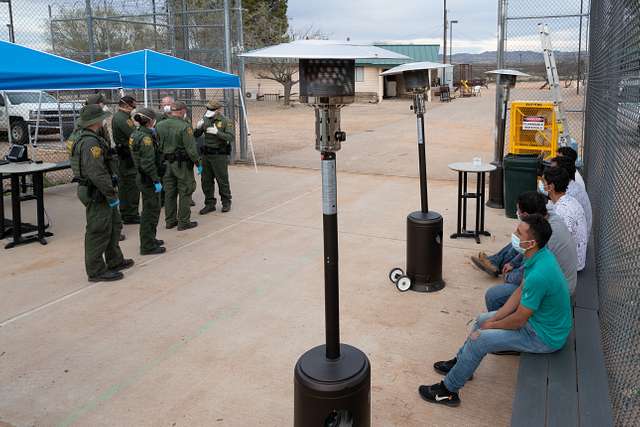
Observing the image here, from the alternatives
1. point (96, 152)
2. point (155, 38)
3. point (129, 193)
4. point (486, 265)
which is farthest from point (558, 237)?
point (155, 38)

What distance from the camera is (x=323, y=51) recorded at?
2512 mm

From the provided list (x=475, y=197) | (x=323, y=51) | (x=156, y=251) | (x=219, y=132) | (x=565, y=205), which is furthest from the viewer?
(x=219, y=132)

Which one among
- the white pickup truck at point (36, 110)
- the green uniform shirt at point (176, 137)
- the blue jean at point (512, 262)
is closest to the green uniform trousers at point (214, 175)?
the green uniform shirt at point (176, 137)

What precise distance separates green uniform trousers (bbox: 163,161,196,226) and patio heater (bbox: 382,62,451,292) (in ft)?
11.5

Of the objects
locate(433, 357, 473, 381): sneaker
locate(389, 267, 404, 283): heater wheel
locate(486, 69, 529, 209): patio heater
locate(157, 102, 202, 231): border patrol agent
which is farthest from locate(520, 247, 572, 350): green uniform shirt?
locate(157, 102, 202, 231): border patrol agent

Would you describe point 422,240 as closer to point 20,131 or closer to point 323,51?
point 323,51

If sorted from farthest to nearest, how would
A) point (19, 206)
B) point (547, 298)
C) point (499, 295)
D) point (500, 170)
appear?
point (500, 170)
point (19, 206)
point (499, 295)
point (547, 298)

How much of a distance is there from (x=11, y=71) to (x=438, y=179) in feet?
25.3

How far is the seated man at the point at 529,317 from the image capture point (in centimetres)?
323

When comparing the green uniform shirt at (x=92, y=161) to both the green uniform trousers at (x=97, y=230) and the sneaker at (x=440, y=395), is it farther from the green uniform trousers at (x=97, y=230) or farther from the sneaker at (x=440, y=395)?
the sneaker at (x=440, y=395)

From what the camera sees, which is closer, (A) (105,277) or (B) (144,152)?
(A) (105,277)

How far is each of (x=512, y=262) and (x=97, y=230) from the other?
158 inches

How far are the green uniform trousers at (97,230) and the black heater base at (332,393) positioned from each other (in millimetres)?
3671

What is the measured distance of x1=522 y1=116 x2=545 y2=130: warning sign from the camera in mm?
8859
